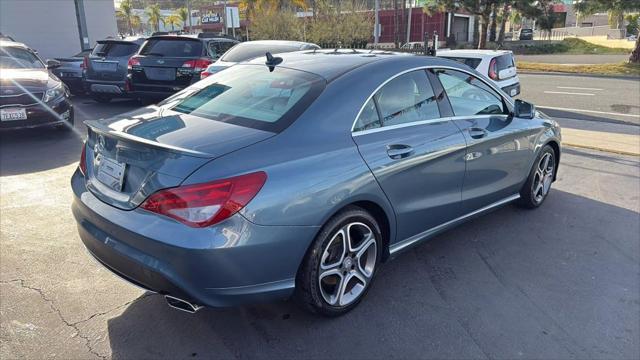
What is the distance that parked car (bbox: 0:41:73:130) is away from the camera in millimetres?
7297

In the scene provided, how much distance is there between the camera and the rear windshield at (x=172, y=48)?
10.3 m

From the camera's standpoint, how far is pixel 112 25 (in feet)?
74.4

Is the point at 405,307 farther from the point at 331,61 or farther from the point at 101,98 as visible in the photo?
the point at 101,98

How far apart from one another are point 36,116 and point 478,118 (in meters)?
6.51

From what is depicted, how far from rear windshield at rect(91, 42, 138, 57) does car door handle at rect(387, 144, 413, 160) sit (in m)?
9.81

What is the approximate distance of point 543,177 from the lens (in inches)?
203

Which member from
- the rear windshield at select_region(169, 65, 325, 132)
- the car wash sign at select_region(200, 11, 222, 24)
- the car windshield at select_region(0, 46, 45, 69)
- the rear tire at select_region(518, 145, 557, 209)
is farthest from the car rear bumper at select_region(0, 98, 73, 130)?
the car wash sign at select_region(200, 11, 222, 24)

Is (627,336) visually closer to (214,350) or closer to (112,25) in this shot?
(214,350)

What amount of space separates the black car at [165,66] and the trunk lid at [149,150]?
719 cm

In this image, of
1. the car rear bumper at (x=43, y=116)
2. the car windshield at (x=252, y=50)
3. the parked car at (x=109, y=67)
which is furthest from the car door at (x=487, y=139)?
the parked car at (x=109, y=67)

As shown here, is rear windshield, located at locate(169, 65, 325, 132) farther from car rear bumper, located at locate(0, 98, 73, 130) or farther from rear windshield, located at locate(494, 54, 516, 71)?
rear windshield, located at locate(494, 54, 516, 71)

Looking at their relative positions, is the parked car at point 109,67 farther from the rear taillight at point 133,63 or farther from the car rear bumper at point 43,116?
the car rear bumper at point 43,116

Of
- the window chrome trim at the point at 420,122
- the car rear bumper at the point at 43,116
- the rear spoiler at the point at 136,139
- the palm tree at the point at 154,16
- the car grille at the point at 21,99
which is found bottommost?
the car rear bumper at the point at 43,116

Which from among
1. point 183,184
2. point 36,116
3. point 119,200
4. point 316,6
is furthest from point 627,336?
point 316,6
